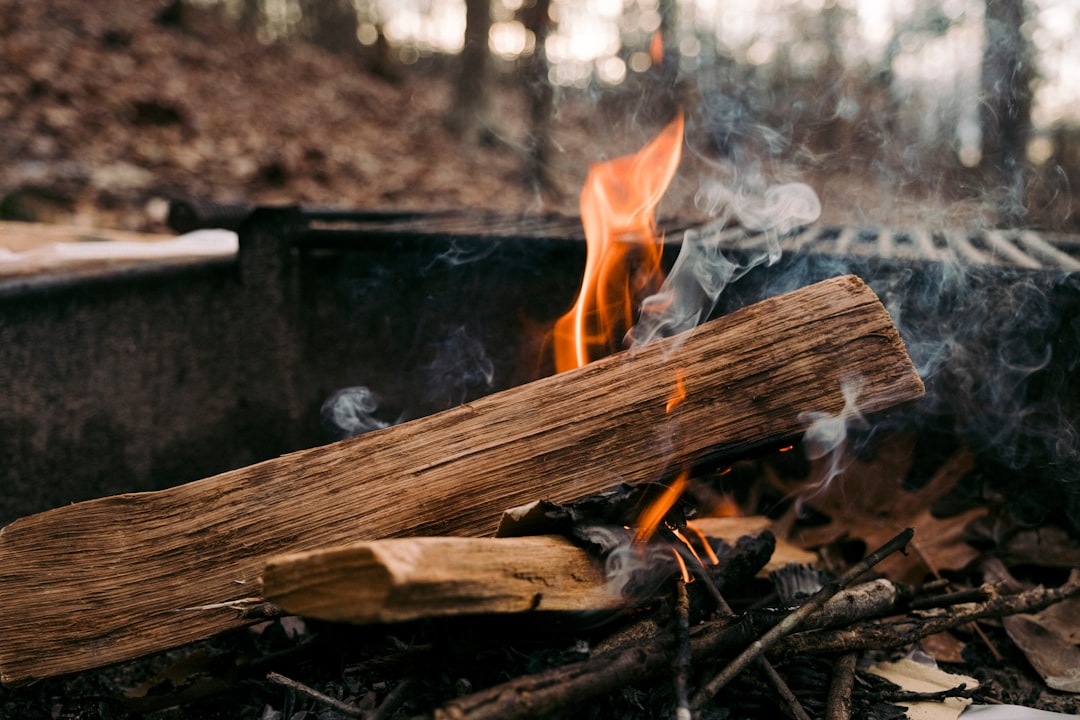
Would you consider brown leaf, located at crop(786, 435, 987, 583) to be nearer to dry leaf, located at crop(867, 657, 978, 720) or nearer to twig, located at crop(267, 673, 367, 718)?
dry leaf, located at crop(867, 657, 978, 720)

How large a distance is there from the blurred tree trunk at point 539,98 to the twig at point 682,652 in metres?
9.75

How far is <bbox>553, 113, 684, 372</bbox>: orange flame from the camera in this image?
9.45 feet

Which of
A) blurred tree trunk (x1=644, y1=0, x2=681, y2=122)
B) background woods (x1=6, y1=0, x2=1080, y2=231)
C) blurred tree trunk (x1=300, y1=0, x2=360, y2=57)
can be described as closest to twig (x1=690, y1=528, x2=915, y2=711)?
background woods (x1=6, y1=0, x2=1080, y2=231)

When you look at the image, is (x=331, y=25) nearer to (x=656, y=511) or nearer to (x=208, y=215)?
(x=208, y=215)

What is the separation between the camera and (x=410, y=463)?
1.91 m

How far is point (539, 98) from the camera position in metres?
11.6

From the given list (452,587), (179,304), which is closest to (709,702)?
(452,587)

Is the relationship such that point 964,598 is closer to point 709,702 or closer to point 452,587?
point 709,702

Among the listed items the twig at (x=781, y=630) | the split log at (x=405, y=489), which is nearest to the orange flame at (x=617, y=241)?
the split log at (x=405, y=489)

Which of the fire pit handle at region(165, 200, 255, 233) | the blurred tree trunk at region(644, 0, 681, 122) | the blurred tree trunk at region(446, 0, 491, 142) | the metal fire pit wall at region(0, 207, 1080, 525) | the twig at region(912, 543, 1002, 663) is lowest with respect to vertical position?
the twig at region(912, 543, 1002, 663)

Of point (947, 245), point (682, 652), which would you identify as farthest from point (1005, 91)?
point (682, 652)

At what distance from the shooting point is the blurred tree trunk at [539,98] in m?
10.0

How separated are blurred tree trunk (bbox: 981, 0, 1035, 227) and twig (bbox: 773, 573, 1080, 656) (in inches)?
318

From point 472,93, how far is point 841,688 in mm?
12556
